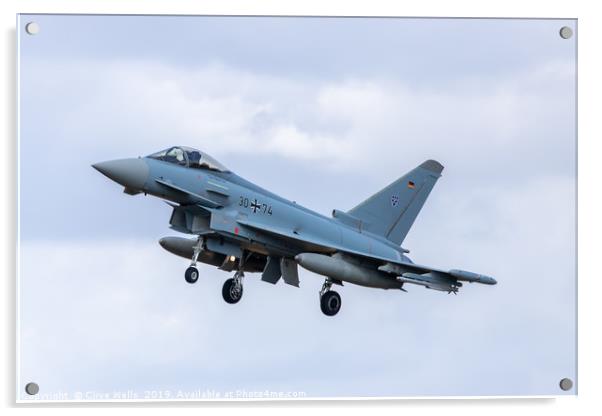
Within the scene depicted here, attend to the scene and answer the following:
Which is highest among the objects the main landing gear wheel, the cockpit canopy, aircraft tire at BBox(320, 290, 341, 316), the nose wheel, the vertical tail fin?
the cockpit canopy

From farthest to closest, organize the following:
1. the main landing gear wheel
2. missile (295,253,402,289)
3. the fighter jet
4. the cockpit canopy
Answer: the cockpit canopy < missile (295,253,402,289) < the fighter jet < the main landing gear wheel

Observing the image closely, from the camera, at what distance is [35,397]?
50.6ft

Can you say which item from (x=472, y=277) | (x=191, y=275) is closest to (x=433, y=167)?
(x=472, y=277)

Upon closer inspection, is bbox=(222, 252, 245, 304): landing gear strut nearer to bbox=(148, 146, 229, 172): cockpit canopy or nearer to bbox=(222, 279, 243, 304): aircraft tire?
bbox=(222, 279, 243, 304): aircraft tire

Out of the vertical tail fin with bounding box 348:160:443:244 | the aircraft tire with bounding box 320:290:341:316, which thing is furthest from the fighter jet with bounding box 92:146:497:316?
the vertical tail fin with bounding box 348:160:443:244

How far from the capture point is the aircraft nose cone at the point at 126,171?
2050cm

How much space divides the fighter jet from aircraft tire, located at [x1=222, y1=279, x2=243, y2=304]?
2 centimetres

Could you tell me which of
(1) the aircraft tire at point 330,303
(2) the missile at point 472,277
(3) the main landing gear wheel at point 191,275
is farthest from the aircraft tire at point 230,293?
(2) the missile at point 472,277

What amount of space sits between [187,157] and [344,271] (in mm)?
3219

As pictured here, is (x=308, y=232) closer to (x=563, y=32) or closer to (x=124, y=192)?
(x=124, y=192)

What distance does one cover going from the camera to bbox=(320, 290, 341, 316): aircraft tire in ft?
72.8

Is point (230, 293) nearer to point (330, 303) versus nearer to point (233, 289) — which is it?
point (233, 289)

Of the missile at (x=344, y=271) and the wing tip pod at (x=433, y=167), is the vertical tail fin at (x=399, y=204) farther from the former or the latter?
the missile at (x=344, y=271)

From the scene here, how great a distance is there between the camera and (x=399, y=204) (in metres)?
24.3
